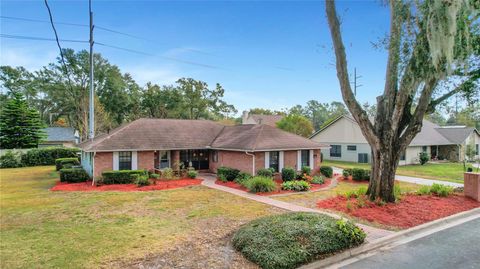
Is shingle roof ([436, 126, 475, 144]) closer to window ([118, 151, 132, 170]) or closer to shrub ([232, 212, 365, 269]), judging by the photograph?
shrub ([232, 212, 365, 269])

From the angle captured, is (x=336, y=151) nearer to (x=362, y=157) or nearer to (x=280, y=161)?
(x=362, y=157)

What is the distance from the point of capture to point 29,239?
7.54 metres

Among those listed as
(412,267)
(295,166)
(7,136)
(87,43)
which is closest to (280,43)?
(295,166)

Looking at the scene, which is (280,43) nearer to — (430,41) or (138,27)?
(138,27)

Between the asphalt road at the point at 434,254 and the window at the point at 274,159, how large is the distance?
35.5ft

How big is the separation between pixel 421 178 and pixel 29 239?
21803mm

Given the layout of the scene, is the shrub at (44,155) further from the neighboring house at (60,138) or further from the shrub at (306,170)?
the shrub at (306,170)

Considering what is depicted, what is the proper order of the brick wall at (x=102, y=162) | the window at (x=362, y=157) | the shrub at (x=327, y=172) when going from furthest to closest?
the window at (x=362, y=157)
the shrub at (x=327, y=172)
the brick wall at (x=102, y=162)

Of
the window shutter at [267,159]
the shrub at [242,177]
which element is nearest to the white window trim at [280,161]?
the window shutter at [267,159]

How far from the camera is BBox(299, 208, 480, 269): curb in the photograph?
19.8 feet

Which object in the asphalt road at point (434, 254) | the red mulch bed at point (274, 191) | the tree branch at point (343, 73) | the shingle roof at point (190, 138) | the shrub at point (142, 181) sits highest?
the tree branch at point (343, 73)

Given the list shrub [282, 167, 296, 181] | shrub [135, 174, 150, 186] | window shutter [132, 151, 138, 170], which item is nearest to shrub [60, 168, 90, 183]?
window shutter [132, 151, 138, 170]

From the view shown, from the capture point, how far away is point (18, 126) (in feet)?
98.8

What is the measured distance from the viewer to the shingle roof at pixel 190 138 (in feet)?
59.0
